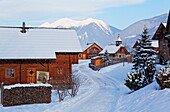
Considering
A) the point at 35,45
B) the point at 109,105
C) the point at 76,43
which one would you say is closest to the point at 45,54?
the point at 35,45

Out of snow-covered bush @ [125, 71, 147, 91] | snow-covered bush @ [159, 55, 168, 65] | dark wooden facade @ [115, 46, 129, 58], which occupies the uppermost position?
dark wooden facade @ [115, 46, 129, 58]

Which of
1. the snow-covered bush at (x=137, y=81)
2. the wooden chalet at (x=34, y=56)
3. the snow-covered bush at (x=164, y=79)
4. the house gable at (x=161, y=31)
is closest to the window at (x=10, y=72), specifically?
the wooden chalet at (x=34, y=56)

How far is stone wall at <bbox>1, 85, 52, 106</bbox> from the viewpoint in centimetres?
1932

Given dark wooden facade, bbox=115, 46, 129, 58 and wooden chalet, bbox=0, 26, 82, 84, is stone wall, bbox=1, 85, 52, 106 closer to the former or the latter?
wooden chalet, bbox=0, 26, 82, 84

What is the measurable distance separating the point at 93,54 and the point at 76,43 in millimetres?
50820

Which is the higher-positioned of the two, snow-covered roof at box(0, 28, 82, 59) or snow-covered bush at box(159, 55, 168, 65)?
snow-covered roof at box(0, 28, 82, 59)

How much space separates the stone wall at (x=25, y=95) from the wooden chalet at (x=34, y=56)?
8109 mm

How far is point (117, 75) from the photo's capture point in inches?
1517

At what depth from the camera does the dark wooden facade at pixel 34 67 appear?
91.9 ft

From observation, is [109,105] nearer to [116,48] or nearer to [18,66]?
[18,66]

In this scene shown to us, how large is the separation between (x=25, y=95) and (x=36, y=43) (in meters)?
12.1

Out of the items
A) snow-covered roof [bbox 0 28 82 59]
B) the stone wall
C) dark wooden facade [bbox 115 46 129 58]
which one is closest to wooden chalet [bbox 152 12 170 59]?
snow-covered roof [bbox 0 28 82 59]

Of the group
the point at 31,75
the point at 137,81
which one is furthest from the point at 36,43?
the point at 137,81

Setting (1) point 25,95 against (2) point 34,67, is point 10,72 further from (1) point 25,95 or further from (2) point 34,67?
(1) point 25,95
